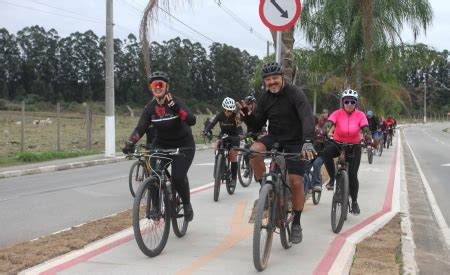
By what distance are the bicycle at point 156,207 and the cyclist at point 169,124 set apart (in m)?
0.13

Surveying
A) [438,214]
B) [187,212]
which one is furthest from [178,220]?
[438,214]

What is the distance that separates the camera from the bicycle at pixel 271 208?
492cm

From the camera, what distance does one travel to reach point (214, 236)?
21.5ft

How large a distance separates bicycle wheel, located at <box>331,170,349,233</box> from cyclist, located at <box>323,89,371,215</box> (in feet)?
1.55

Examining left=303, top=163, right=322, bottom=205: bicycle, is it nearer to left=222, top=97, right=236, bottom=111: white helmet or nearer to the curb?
left=222, top=97, right=236, bottom=111: white helmet

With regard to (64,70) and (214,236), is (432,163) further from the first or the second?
(64,70)

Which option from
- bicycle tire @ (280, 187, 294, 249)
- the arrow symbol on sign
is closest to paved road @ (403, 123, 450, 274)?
bicycle tire @ (280, 187, 294, 249)

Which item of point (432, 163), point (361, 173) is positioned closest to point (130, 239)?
point (361, 173)

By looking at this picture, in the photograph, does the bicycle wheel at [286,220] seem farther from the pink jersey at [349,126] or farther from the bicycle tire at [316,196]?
the bicycle tire at [316,196]

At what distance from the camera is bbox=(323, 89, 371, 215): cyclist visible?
25.4ft

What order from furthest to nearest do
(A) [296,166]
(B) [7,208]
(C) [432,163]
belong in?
(C) [432,163], (B) [7,208], (A) [296,166]

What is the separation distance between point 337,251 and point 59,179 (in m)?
9.01

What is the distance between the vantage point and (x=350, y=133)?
7.86 meters

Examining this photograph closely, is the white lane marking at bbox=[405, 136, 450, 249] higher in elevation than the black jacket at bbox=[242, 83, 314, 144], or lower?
lower
